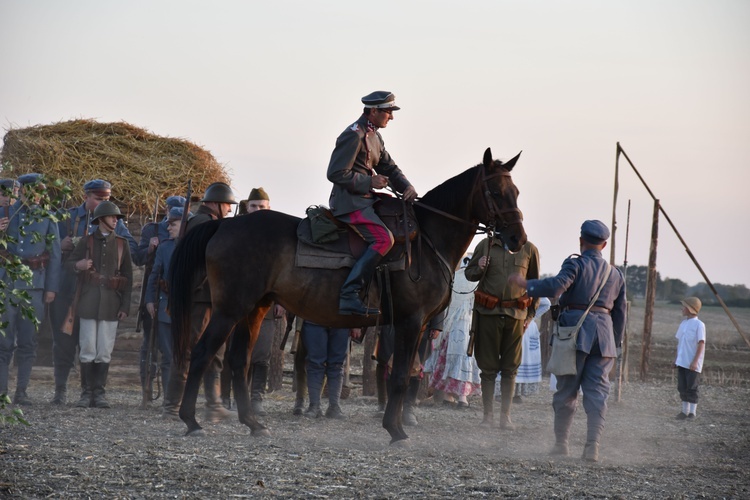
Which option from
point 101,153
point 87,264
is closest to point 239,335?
point 87,264

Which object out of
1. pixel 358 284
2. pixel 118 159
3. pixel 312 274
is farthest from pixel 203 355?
pixel 118 159

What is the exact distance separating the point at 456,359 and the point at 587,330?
4.51 m

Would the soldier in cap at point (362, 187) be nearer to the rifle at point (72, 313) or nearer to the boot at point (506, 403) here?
the boot at point (506, 403)

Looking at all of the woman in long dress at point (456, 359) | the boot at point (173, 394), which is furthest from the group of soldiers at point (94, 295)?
the woman in long dress at point (456, 359)

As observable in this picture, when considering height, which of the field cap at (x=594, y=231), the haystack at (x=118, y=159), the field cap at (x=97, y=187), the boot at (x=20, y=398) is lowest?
the boot at (x=20, y=398)

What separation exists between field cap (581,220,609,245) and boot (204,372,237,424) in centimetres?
391

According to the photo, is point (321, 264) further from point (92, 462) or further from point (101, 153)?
point (101, 153)

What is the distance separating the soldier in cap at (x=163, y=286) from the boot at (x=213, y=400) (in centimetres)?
84

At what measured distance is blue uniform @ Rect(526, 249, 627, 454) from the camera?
836 cm

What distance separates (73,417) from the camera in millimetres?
9531

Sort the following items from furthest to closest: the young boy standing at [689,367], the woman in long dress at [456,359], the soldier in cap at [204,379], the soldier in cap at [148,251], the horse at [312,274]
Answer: the woman in long dress at [456,359], the young boy standing at [689,367], the soldier in cap at [148,251], the soldier in cap at [204,379], the horse at [312,274]

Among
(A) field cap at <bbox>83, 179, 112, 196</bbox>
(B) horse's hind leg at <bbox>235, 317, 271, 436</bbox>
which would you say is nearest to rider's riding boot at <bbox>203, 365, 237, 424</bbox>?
(B) horse's hind leg at <bbox>235, 317, 271, 436</bbox>

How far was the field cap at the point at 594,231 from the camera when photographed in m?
8.49

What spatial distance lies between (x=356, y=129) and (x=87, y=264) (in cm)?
367
